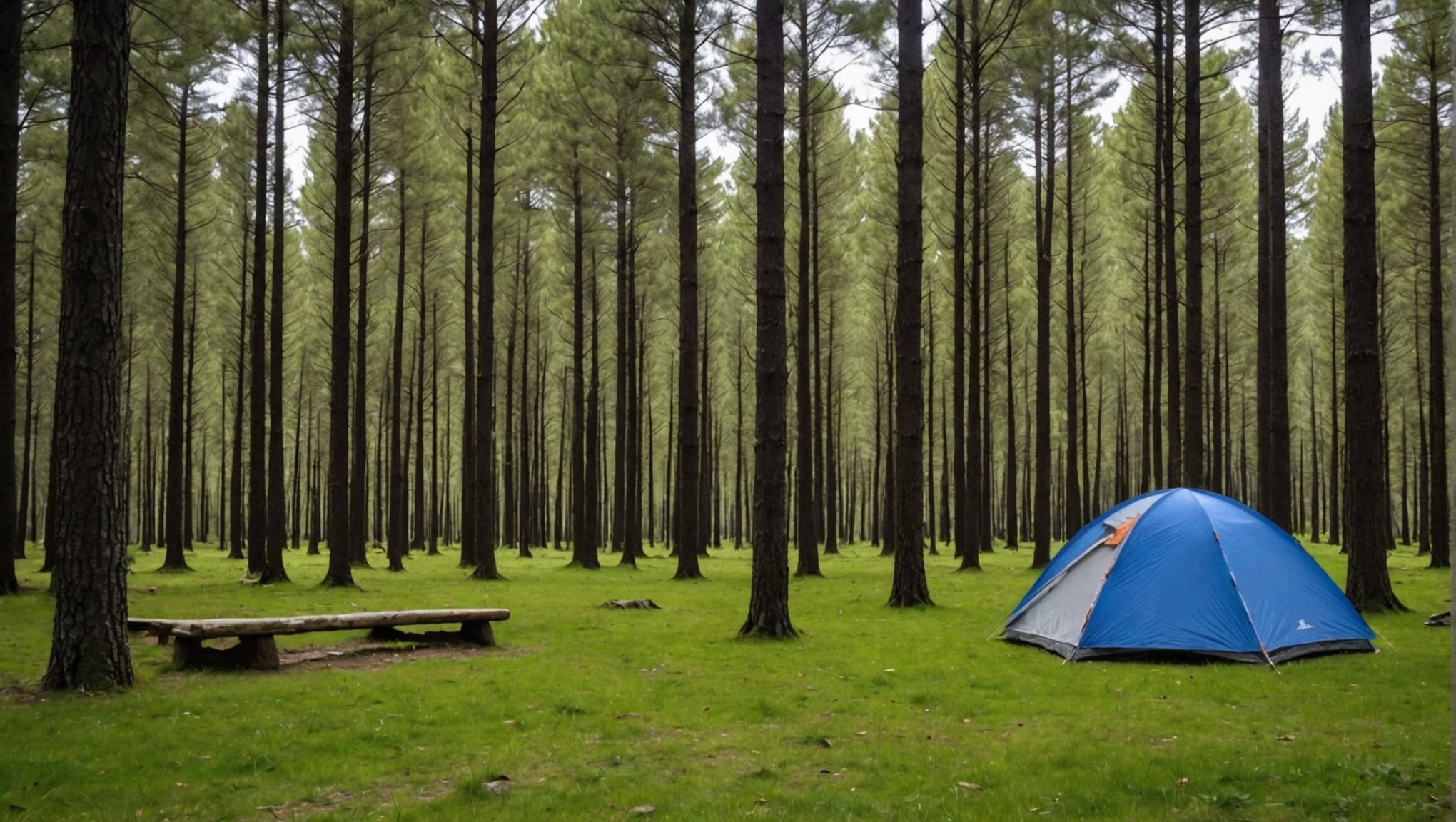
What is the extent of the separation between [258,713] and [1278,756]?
6749mm

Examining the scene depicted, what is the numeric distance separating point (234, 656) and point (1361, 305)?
1278 centimetres

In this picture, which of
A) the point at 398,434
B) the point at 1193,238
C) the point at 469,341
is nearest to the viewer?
the point at 1193,238

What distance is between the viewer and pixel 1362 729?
6.27 metres

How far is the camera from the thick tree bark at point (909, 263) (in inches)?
512

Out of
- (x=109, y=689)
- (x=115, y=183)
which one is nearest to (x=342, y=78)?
(x=115, y=183)

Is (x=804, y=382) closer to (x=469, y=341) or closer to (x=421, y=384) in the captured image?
(x=469, y=341)

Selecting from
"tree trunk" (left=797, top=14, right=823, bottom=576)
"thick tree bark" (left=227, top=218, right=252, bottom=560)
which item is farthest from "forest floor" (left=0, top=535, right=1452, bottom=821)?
"thick tree bark" (left=227, top=218, right=252, bottom=560)

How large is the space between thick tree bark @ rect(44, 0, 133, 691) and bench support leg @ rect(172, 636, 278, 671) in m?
1.37

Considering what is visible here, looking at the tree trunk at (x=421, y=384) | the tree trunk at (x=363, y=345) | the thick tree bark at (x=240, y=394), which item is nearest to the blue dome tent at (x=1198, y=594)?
the tree trunk at (x=363, y=345)

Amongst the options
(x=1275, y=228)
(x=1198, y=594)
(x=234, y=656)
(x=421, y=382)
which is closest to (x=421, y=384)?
(x=421, y=382)

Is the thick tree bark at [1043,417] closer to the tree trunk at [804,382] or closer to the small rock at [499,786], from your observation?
the tree trunk at [804,382]

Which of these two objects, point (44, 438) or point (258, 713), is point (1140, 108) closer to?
point (258, 713)

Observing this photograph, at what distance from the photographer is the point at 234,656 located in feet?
29.2

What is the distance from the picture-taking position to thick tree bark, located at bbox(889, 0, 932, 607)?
1301 centimetres
